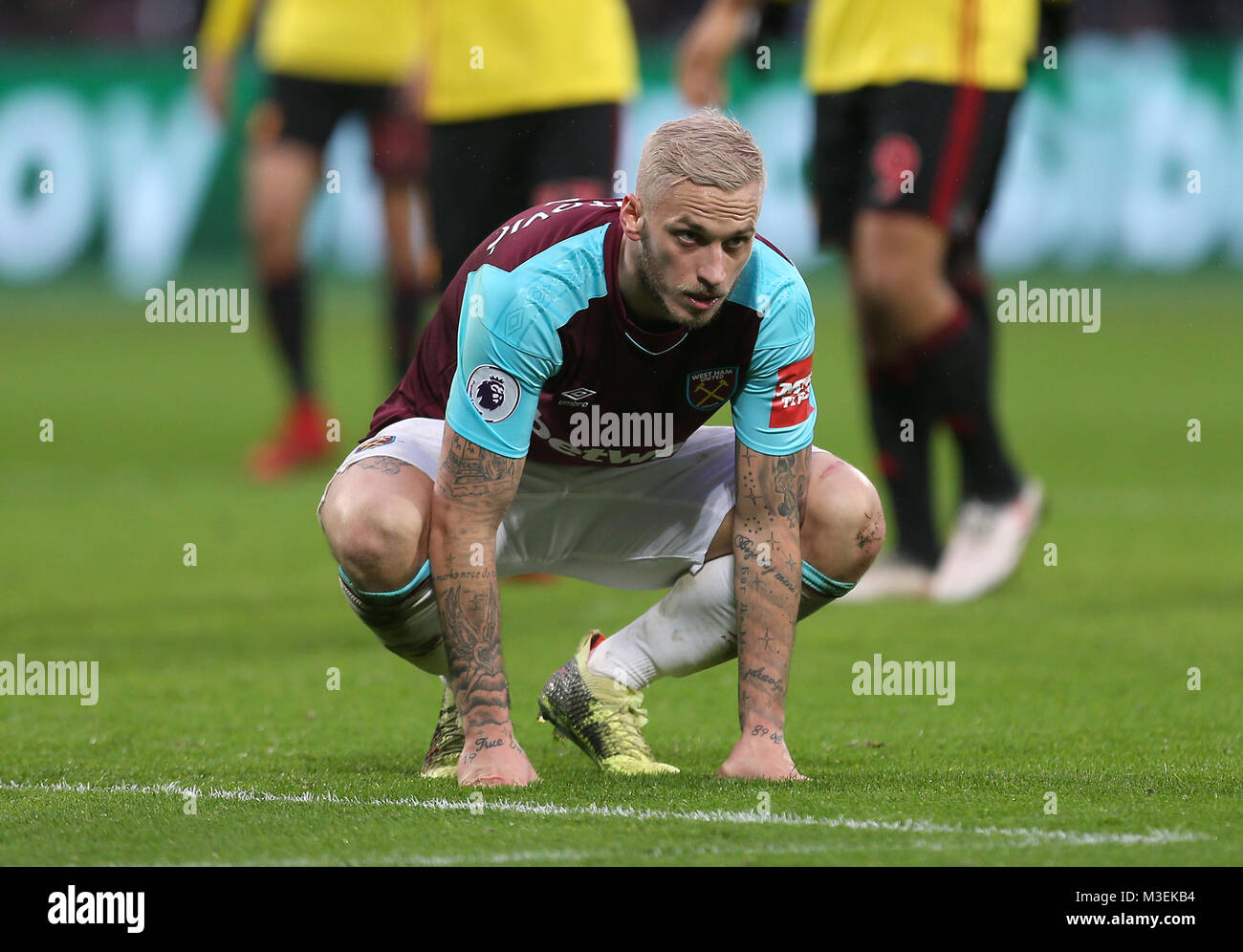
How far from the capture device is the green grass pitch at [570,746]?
9.73ft

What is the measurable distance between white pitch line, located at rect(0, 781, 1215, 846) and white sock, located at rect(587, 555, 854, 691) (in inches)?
24.2

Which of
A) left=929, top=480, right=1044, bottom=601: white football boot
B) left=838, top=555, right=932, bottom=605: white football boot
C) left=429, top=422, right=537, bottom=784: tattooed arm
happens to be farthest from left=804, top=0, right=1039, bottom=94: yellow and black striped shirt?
left=429, top=422, right=537, bottom=784: tattooed arm

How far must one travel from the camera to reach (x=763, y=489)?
11.6ft

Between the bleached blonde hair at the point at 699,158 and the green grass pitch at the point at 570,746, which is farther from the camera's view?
the bleached blonde hair at the point at 699,158

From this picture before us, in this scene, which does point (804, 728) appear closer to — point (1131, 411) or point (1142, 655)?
point (1142, 655)

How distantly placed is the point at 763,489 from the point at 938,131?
Answer: 8.63ft

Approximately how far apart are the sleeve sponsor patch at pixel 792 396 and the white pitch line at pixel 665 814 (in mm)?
758

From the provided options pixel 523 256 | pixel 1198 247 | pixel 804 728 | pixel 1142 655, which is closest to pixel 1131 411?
pixel 1198 247

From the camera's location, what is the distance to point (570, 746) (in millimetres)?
4047

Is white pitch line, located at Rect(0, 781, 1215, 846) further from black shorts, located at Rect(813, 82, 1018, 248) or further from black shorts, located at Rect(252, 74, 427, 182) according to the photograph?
black shorts, located at Rect(252, 74, 427, 182)

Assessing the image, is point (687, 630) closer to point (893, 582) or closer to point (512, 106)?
point (893, 582)

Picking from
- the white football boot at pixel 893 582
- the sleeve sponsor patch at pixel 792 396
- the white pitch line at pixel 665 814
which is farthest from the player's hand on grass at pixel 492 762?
the white football boot at pixel 893 582

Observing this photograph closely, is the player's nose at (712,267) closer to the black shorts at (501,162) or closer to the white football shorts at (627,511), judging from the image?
the white football shorts at (627,511)

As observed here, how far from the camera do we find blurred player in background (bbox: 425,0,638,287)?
6059mm
